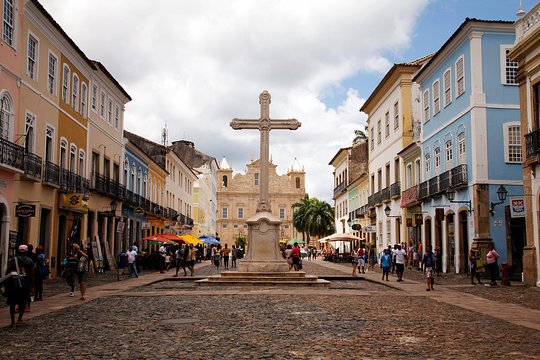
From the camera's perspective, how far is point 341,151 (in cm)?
6297

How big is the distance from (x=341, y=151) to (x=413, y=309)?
1925 inches

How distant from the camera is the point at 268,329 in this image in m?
10.9

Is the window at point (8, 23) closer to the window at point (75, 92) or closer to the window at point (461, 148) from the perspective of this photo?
the window at point (75, 92)

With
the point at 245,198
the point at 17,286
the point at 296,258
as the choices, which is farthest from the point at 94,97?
the point at 245,198

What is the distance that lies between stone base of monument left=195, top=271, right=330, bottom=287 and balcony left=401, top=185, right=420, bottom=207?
41.6 feet

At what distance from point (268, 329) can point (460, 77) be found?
20198mm

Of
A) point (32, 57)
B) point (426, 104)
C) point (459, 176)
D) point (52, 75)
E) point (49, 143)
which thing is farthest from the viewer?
point (426, 104)

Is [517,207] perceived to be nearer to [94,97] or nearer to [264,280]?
[264,280]

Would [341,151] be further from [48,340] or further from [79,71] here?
[48,340]

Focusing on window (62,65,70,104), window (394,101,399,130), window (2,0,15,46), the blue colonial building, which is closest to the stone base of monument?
the blue colonial building

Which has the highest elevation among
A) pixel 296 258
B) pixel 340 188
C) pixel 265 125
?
pixel 340 188

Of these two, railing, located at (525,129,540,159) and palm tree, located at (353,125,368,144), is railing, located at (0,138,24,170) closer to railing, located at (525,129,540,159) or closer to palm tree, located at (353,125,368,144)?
railing, located at (525,129,540,159)

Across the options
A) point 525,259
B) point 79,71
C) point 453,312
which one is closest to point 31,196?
point 79,71

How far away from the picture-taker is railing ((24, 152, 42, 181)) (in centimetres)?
2183
